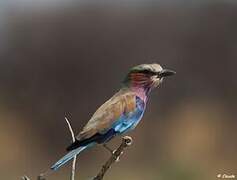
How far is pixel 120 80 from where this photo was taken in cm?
1894

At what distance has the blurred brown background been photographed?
15.1 meters

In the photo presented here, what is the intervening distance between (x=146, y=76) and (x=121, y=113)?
1.32ft

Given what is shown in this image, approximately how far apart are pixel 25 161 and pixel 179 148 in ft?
7.08

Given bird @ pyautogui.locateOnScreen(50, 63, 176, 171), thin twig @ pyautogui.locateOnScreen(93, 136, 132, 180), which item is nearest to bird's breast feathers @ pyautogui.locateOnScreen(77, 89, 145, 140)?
bird @ pyautogui.locateOnScreen(50, 63, 176, 171)

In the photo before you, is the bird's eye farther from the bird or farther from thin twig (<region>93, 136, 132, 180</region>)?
thin twig (<region>93, 136, 132, 180</region>)

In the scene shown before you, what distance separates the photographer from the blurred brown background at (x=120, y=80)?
15117 mm

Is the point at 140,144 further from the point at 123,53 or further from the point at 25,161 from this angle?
the point at 123,53

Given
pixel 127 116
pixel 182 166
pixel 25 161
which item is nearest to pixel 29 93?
pixel 25 161

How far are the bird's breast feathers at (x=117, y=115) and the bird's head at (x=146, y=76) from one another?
7cm

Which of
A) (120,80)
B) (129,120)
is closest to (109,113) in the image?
(129,120)

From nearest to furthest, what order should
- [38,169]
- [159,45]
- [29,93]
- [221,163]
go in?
[221,163], [38,169], [29,93], [159,45]

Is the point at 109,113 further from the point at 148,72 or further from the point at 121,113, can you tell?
the point at 148,72

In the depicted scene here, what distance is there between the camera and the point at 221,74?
776 inches

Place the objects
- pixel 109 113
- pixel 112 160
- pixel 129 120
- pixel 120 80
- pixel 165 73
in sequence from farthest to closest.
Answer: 1. pixel 120 80
2. pixel 165 73
3. pixel 129 120
4. pixel 109 113
5. pixel 112 160
